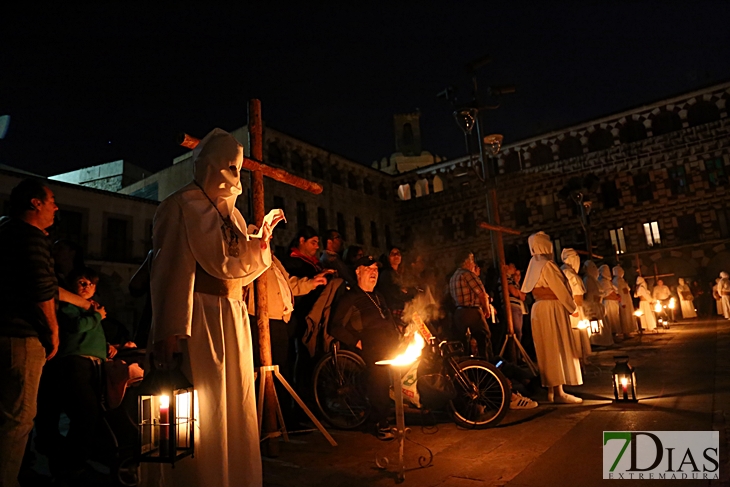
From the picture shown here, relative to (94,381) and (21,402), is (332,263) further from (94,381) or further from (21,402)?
(21,402)

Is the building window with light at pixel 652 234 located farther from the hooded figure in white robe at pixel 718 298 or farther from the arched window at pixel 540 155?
the arched window at pixel 540 155

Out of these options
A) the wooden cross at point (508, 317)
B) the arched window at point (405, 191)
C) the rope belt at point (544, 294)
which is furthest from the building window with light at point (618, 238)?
the rope belt at point (544, 294)

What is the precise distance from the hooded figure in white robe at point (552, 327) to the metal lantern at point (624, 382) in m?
0.47

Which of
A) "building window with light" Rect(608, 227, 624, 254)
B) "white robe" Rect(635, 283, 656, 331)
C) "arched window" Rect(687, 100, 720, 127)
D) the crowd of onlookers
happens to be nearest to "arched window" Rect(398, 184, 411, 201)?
"building window with light" Rect(608, 227, 624, 254)

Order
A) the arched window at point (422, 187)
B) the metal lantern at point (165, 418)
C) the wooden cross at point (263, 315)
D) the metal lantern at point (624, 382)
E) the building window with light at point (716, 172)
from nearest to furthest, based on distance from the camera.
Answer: the metal lantern at point (165, 418) → the wooden cross at point (263, 315) → the metal lantern at point (624, 382) → the building window with light at point (716, 172) → the arched window at point (422, 187)

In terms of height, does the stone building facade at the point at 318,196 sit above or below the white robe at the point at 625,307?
above

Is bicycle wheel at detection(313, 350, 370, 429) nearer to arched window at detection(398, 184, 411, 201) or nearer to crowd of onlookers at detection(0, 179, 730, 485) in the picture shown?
crowd of onlookers at detection(0, 179, 730, 485)

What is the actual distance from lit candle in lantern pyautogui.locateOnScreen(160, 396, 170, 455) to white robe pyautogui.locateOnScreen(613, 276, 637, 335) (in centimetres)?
1551

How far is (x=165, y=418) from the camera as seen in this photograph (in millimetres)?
2223

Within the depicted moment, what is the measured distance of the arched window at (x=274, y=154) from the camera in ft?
97.7

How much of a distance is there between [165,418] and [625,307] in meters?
16.8

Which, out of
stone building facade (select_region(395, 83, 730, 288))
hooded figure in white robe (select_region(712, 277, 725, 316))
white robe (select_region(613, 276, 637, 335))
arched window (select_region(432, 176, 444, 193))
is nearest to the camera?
white robe (select_region(613, 276, 637, 335))

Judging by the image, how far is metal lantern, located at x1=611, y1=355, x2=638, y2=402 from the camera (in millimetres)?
5297

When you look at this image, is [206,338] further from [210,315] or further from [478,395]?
[478,395]
